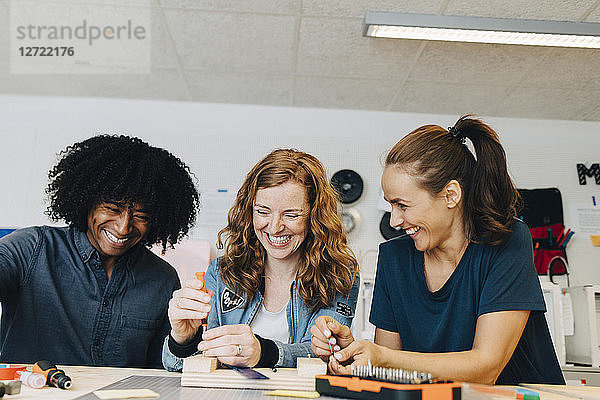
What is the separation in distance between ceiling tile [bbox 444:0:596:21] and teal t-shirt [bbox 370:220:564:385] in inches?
65.5

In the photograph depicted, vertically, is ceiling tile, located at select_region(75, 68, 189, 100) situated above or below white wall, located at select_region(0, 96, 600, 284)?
above

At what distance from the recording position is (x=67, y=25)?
305 cm

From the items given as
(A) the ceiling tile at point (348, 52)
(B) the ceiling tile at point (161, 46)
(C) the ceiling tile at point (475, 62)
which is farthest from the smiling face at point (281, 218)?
(C) the ceiling tile at point (475, 62)

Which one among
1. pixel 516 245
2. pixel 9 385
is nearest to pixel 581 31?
pixel 516 245

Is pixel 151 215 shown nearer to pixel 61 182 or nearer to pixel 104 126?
pixel 61 182

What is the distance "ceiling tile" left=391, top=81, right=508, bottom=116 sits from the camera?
373 cm

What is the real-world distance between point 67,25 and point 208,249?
163 centimetres

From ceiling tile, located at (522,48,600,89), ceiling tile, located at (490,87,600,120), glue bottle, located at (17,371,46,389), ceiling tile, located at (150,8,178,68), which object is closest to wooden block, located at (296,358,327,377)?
glue bottle, located at (17,371,46,389)

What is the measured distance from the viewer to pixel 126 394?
0.98m

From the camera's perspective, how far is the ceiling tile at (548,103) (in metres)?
3.79

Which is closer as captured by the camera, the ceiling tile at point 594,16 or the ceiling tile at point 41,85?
the ceiling tile at point 594,16

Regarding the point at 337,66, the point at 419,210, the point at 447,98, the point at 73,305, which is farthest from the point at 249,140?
the point at 419,210

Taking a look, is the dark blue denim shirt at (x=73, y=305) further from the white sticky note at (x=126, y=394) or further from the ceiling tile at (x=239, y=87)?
the ceiling tile at (x=239, y=87)

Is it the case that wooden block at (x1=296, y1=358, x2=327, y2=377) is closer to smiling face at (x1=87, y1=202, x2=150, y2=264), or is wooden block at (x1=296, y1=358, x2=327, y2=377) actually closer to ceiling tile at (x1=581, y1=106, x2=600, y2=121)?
smiling face at (x1=87, y1=202, x2=150, y2=264)
